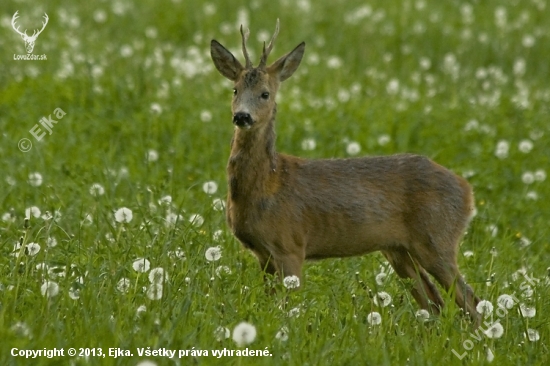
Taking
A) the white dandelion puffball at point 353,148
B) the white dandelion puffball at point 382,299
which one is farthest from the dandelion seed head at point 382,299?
the white dandelion puffball at point 353,148

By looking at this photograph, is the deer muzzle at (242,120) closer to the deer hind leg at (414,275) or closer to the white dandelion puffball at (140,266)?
the white dandelion puffball at (140,266)

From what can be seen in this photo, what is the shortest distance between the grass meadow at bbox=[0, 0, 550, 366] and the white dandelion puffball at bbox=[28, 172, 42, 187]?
0.02 m

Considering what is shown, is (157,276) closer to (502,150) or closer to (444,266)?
(444,266)

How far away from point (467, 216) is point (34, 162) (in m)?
3.47

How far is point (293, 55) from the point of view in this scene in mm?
6980

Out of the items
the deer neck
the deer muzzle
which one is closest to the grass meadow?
the deer neck

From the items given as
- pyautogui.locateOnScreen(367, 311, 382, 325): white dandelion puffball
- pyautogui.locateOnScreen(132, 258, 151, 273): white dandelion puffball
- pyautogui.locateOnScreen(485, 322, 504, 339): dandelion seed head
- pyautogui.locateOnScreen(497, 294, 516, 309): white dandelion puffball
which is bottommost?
pyautogui.locateOnScreen(485, 322, 504, 339): dandelion seed head

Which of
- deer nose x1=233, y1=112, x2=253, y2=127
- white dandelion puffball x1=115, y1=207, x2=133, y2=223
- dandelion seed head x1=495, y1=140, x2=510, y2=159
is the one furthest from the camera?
dandelion seed head x1=495, y1=140, x2=510, y2=159

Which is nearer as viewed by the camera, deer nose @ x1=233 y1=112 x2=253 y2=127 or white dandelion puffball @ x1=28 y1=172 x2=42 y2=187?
deer nose @ x1=233 y1=112 x2=253 y2=127

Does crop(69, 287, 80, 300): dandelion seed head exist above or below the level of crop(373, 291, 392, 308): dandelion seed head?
above

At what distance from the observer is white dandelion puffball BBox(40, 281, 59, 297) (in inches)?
204

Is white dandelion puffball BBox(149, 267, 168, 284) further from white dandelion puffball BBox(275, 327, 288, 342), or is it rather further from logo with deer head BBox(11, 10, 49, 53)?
logo with deer head BBox(11, 10, 49, 53)

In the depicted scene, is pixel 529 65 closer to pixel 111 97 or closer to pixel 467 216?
pixel 111 97

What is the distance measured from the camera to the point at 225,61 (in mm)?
6895
